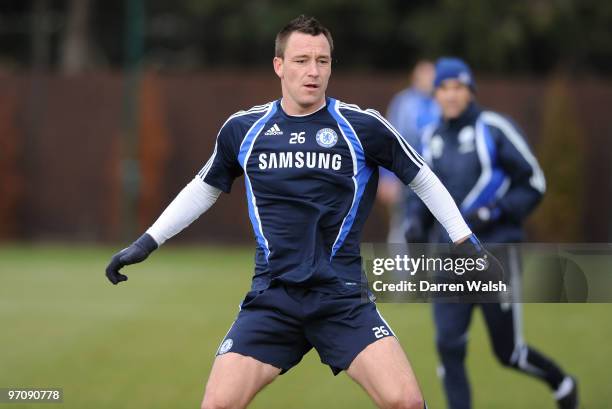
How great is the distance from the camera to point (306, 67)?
5879mm

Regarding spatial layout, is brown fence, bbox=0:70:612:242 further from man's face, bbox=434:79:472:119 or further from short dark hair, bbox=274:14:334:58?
short dark hair, bbox=274:14:334:58

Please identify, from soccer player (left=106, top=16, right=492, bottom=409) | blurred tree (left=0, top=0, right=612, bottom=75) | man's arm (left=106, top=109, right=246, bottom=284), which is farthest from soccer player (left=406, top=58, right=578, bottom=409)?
blurred tree (left=0, top=0, right=612, bottom=75)

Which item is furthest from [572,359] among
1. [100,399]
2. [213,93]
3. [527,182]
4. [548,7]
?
[548,7]

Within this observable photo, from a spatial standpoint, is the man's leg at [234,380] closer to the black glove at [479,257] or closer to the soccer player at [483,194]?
the black glove at [479,257]

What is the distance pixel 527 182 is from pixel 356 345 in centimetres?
283

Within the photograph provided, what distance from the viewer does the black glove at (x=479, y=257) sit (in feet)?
20.2

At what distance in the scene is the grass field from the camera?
9.37m

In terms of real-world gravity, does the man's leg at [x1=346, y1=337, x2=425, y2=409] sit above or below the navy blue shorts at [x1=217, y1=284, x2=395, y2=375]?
below

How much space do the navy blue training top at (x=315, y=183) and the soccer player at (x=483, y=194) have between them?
217 centimetres

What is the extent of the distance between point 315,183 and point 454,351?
2565 millimetres

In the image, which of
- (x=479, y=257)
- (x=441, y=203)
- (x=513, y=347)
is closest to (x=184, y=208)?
(x=441, y=203)

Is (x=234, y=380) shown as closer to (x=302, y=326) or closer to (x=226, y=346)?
(x=226, y=346)

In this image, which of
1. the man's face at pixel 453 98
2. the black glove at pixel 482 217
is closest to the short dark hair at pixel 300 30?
the man's face at pixel 453 98

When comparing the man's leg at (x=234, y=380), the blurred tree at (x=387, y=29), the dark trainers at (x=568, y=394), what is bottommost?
the dark trainers at (x=568, y=394)
